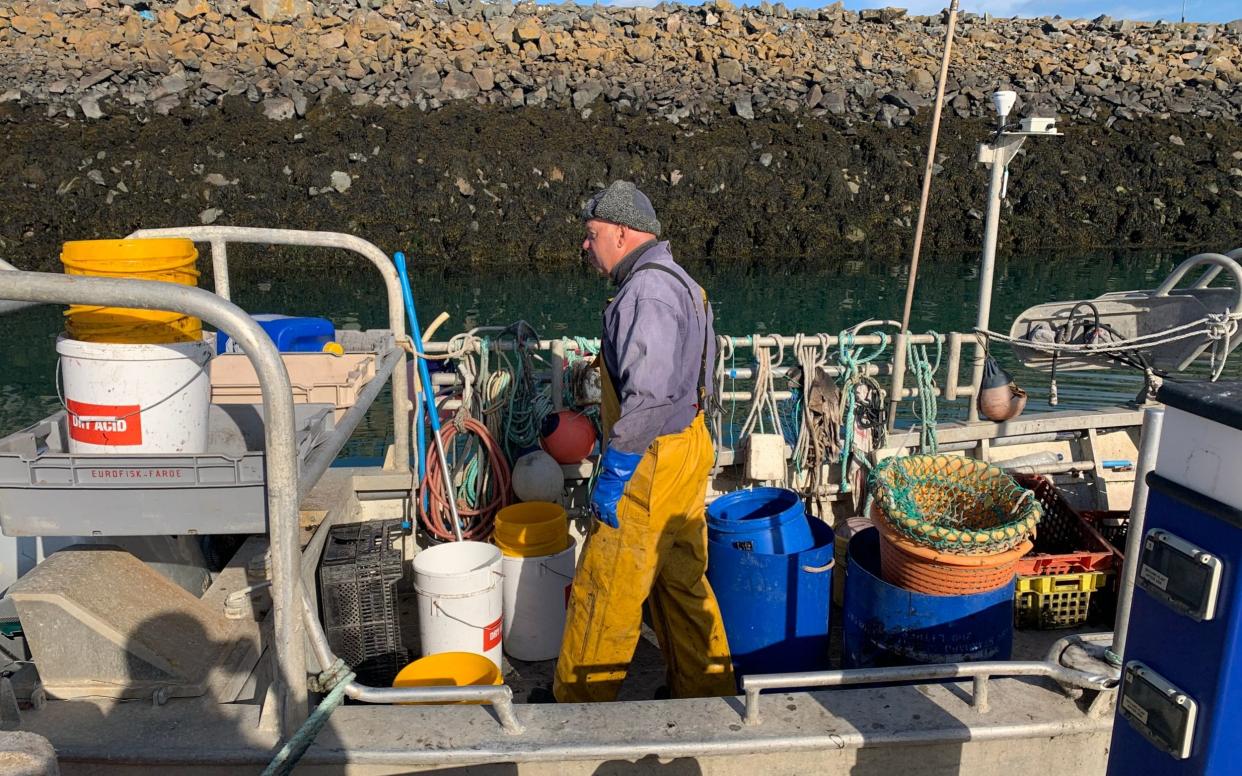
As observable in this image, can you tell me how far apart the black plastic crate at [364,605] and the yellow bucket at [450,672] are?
34 centimetres

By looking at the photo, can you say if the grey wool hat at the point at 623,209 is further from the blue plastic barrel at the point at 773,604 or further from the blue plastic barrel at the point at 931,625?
the blue plastic barrel at the point at 931,625

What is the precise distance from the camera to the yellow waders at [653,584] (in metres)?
3.28

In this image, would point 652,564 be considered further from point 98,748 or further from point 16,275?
point 16,275

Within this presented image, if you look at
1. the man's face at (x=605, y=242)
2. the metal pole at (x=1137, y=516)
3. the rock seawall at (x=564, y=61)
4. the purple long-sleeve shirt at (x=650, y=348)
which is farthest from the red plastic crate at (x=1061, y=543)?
the rock seawall at (x=564, y=61)

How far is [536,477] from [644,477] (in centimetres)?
125

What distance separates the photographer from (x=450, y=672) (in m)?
3.39

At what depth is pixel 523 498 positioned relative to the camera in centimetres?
447

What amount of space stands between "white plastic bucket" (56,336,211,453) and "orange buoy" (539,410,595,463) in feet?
6.33

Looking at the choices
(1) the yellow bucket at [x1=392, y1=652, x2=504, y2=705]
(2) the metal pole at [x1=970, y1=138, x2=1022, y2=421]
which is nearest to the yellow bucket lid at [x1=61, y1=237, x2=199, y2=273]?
(1) the yellow bucket at [x1=392, y1=652, x2=504, y2=705]

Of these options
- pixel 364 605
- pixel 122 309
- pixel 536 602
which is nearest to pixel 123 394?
pixel 122 309

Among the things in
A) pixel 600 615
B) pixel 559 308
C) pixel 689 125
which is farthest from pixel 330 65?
pixel 600 615

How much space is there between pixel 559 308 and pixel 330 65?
11.5 metres

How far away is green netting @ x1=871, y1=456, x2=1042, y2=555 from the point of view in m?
3.51

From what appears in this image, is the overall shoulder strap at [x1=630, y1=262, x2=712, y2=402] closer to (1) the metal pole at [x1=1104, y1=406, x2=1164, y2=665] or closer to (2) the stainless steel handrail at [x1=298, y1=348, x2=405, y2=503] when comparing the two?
(2) the stainless steel handrail at [x1=298, y1=348, x2=405, y2=503]
